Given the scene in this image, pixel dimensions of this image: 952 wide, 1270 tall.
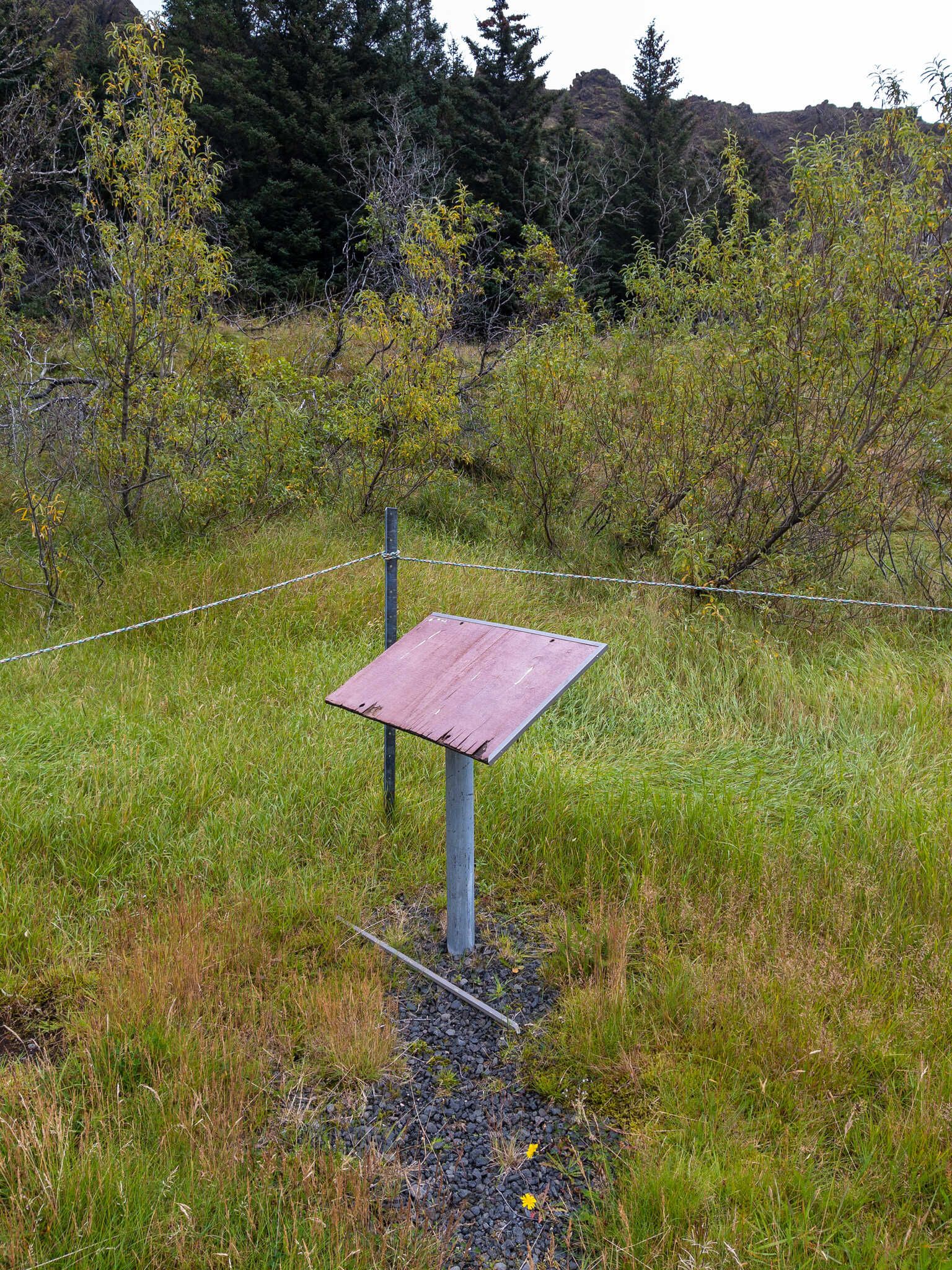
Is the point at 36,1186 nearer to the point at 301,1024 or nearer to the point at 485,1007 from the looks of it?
the point at 301,1024

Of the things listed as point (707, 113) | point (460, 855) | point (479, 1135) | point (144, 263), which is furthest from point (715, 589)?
point (707, 113)

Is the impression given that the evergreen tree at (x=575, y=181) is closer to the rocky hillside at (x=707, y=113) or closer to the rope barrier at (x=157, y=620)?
the rope barrier at (x=157, y=620)

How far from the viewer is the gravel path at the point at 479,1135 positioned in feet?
6.07

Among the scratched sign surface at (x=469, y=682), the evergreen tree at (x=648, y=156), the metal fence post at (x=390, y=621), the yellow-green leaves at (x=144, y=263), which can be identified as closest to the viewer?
the scratched sign surface at (x=469, y=682)

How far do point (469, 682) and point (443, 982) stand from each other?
102 centimetres

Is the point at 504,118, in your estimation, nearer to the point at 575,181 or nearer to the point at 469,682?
the point at 575,181

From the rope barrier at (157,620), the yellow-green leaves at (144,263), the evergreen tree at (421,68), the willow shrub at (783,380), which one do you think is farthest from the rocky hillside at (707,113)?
the rope barrier at (157,620)

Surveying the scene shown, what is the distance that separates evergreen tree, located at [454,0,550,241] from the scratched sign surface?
2059cm

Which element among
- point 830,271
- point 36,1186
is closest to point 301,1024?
point 36,1186

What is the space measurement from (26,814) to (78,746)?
0.61 m

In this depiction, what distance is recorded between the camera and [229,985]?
2.49 meters

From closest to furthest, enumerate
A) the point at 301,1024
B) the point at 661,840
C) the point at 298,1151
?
the point at 298,1151 < the point at 301,1024 < the point at 661,840

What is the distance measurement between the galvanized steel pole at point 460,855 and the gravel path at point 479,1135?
17cm

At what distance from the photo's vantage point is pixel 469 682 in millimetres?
2553
